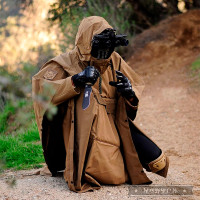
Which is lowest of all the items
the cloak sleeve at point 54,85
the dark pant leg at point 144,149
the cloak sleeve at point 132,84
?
the dark pant leg at point 144,149

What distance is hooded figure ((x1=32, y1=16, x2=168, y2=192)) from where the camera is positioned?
11.2 ft

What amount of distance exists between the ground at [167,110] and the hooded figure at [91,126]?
18 cm

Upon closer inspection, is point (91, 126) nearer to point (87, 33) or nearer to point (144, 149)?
point (144, 149)

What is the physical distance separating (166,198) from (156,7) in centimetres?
1008

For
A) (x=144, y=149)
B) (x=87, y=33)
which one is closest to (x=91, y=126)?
(x=144, y=149)

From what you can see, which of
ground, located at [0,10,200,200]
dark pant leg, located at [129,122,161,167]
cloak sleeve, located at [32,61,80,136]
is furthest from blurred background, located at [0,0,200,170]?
dark pant leg, located at [129,122,161,167]

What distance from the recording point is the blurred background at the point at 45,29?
17.7ft

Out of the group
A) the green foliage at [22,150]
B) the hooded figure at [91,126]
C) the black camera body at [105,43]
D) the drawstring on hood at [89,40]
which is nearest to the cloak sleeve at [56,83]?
the hooded figure at [91,126]

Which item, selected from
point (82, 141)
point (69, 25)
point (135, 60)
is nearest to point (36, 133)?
point (82, 141)

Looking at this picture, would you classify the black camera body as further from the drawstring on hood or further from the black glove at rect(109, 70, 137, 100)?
the black glove at rect(109, 70, 137, 100)

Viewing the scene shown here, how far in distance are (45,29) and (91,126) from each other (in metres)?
7.51

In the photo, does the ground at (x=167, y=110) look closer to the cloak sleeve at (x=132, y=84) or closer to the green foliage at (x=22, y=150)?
the green foliage at (x=22, y=150)

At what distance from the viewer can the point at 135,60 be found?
36.9 ft

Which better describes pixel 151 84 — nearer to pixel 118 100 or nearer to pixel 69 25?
pixel 69 25
